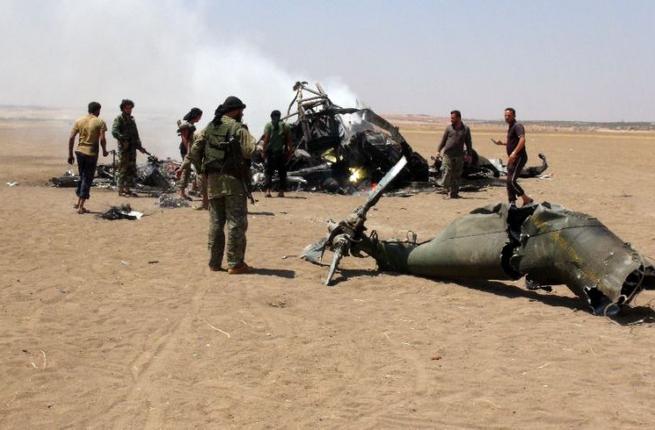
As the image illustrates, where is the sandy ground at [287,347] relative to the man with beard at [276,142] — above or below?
below

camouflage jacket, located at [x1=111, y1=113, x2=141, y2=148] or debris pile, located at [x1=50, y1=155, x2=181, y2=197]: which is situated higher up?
camouflage jacket, located at [x1=111, y1=113, x2=141, y2=148]

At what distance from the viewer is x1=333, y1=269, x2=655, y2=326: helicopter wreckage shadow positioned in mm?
6070

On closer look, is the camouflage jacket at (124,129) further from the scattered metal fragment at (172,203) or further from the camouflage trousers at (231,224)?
the camouflage trousers at (231,224)

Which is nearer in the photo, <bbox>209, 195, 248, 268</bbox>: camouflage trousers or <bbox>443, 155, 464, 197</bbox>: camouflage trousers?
<bbox>209, 195, 248, 268</bbox>: camouflage trousers

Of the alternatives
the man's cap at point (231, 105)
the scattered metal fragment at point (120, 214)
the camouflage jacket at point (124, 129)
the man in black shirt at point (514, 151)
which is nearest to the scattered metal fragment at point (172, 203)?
the scattered metal fragment at point (120, 214)

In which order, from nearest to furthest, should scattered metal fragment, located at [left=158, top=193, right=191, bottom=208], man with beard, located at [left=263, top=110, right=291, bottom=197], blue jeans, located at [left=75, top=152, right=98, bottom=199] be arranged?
blue jeans, located at [left=75, top=152, right=98, bottom=199], scattered metal fragment, located at [left=158, top=193, right=191, bottom=208], man with beard, located at [left=263, top=110, right=291, bottom=197]

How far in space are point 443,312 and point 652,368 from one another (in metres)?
1.92

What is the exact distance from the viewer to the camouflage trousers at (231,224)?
25.5 ft

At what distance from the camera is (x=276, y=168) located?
48.1 ft

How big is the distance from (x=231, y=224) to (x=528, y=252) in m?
3.03

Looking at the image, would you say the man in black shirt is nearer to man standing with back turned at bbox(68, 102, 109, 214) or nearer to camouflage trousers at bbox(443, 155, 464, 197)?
camouflage trousers at bbox(443, 155, 464, 197)

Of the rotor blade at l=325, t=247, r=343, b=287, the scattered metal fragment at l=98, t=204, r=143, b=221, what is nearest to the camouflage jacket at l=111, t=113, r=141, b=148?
the scattered metal fragment at l=98, t=204, r=143, b=221

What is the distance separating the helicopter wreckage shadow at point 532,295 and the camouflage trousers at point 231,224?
1057 millimetres

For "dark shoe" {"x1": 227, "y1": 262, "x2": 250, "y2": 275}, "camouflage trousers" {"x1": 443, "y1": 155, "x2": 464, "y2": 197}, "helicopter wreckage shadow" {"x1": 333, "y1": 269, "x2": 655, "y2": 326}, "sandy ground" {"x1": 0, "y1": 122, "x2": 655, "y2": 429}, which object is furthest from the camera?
"camouflage trousers" {"x1": 443, "y1": 155, "x2": 464, "y2": 197}
